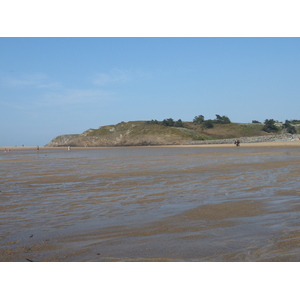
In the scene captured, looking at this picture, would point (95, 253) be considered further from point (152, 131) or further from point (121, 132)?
point (121, 132)

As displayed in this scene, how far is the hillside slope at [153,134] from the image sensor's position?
8425cm

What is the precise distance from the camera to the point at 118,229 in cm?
583

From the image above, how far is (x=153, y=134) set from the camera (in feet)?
290

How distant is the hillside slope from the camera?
84.2 m

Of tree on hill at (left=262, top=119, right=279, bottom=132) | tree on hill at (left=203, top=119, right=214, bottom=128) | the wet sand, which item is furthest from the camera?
tree on hill at (left=203, top=119, right=214, bottom=128)

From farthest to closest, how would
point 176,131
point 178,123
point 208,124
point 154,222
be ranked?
point 178,123 < point 208,124 < point 176,131 < point 154,222

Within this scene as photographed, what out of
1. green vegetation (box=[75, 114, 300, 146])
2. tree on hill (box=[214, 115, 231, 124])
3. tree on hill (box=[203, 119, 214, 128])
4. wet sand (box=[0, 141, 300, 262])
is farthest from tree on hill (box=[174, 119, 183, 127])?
wet sand (box=[0, 141, 300, 262])

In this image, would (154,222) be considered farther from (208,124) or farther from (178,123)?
(178,123)

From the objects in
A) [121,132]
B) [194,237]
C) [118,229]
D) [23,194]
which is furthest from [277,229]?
[121,132]

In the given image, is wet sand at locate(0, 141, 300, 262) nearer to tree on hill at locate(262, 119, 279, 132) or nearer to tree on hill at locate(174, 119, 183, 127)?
tree on hill at locate(262, 119, 279, 132)

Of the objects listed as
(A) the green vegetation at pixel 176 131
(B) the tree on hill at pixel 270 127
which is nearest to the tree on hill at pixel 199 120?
(A) the green vegetation at pixel 176 131

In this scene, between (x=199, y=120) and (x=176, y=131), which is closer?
(x=176, y=131)

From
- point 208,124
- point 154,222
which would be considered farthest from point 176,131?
point 154,222

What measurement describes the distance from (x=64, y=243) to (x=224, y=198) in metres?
4.50
